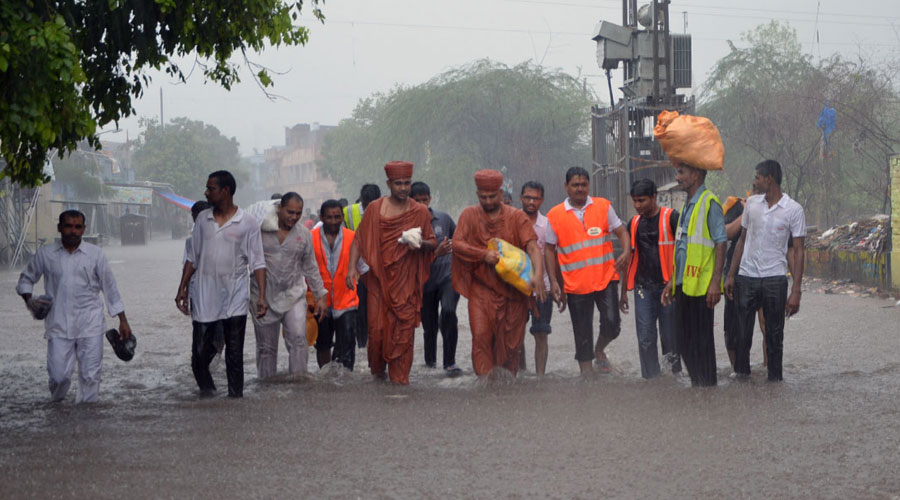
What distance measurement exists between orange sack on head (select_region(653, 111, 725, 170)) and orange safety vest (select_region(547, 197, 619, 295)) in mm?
958

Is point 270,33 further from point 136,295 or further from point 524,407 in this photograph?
point 136,295

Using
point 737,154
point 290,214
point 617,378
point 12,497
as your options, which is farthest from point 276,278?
point 737,154

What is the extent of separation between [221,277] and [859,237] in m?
13.7

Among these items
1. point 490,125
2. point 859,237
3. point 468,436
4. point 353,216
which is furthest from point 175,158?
point 468,436

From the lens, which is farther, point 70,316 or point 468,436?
point 70,316

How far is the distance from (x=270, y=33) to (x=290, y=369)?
281cm

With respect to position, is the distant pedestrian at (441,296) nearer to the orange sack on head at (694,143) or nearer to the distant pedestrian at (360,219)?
the distant pedestrian at (360,219)

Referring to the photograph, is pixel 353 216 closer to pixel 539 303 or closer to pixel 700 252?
pixel 539 303

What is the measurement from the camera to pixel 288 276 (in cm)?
846

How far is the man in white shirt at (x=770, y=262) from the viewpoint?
7.75 meters

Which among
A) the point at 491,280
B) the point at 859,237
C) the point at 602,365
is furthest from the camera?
the point at 859,237

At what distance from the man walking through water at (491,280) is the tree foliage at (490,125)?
1457 inches

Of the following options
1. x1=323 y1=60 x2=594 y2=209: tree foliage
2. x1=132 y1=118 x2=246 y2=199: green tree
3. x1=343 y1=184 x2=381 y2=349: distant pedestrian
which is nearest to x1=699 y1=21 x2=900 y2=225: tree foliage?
x1=323 y1=60 x2=594 y2=209: tree foliage

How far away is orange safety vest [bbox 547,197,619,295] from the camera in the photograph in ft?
27.8
